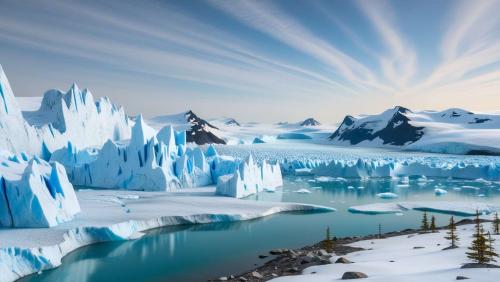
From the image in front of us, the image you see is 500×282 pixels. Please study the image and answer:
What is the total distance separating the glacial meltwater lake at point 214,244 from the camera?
11.8 m

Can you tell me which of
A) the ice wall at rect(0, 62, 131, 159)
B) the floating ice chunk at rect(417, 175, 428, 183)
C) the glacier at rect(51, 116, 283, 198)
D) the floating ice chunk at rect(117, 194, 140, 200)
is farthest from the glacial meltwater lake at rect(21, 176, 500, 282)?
the ice wall at rect(0, 62, 131, 159)

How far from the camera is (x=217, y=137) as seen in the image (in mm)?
92812

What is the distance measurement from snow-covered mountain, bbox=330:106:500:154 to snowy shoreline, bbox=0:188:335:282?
6109 cm

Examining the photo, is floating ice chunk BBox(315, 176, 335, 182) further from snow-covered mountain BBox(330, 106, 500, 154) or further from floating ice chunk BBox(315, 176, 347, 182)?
snow-covered mountain BBox(330, 106, 500, 154)

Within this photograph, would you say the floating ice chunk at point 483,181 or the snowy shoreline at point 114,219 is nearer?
the snowy shoreline at point 114,219

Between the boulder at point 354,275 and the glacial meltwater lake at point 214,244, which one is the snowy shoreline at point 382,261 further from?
the glacial meltwater lake at point 214,244

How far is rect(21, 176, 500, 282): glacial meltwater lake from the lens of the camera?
1181 cm

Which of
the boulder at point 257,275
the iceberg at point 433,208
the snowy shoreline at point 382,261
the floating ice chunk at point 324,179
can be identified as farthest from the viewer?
the floating ice chunk at point 324,179

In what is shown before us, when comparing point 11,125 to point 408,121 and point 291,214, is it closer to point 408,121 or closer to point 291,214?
point 291,214

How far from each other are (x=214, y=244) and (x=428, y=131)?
312ft

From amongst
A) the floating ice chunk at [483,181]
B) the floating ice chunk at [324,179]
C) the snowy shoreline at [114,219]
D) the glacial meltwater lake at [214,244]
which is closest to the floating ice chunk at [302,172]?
the floating ice chunk at [324,179]

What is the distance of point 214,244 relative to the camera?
1509cm

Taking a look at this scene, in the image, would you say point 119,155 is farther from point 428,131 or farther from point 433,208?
point 428,131

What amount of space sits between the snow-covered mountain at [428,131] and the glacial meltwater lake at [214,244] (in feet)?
172
